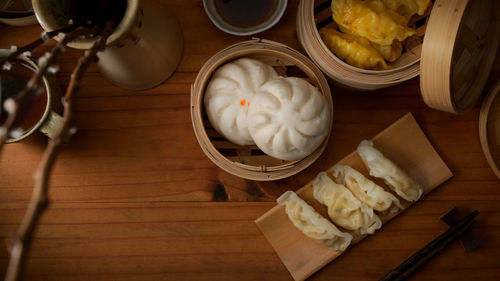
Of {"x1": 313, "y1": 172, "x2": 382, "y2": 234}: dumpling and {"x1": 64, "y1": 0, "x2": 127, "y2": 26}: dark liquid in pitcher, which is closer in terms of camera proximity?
{"x1": 64, "y1": 0, "x2": 127, "y2": 26}: dark liquid in pitcher

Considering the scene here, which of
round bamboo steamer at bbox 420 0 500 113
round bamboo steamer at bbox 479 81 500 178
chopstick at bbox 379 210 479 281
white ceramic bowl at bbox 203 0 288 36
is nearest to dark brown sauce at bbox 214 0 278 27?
white ceramic bowl at bbox 203 0 288 36

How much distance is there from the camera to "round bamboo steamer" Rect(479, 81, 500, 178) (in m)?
1.30

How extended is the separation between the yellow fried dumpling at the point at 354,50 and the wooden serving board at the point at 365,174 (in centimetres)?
22

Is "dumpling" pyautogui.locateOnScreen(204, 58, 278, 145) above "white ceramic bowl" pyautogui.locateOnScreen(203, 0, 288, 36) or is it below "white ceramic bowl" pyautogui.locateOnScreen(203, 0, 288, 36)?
below

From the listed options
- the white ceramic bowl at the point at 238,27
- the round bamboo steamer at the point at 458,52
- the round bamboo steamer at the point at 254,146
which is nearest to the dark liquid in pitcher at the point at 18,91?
the round bamboo steamer at the point at 254,146

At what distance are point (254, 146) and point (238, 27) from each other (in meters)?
0.38

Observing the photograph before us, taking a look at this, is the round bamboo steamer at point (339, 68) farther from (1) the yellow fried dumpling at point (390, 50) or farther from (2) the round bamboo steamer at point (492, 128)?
(2) the round bamboo steamer at point (492, 128)

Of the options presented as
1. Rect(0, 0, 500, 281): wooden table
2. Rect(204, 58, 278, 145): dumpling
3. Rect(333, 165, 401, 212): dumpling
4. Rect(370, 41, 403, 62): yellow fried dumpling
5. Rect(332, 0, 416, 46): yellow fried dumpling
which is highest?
Rect(332, 0, 416, 46): yellow fried dumpling

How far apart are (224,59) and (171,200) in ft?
1.55

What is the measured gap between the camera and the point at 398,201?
127cm

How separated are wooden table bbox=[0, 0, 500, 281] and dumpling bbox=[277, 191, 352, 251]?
0.07 m

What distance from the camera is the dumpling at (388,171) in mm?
1238

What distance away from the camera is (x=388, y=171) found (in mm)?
1238

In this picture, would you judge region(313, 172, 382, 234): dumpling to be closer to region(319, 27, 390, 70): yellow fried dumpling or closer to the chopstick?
the chopstick
